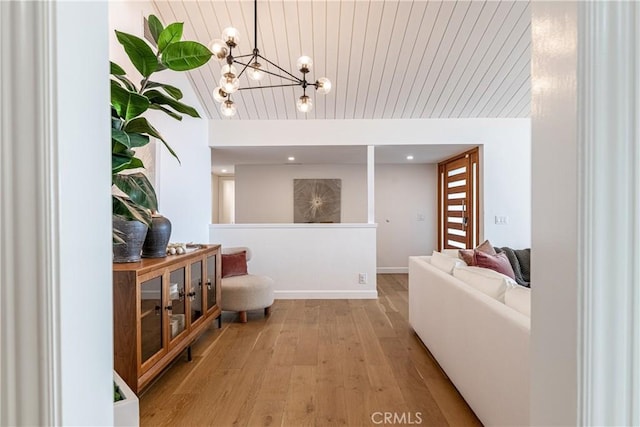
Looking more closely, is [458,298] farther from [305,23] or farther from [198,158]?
[198,158]

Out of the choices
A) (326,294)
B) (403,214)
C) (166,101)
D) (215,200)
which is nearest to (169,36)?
(166,101)

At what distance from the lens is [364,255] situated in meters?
4.10

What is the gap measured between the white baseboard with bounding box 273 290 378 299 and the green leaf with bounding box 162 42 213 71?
3.51 meters

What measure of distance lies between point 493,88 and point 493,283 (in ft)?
8.98

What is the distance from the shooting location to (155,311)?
6.26 feet

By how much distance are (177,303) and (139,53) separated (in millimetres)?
1806

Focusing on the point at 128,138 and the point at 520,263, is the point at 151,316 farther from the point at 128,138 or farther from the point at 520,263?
the point at 520,263

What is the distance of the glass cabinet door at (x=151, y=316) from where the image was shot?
69.5 inches

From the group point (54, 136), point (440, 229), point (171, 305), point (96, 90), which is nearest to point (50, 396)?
point (54, 136)

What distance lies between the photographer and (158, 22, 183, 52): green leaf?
2.97ft

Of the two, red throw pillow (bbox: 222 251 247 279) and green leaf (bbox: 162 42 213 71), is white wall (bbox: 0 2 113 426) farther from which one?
red throw pillow (bbox: 222 251 247 279)

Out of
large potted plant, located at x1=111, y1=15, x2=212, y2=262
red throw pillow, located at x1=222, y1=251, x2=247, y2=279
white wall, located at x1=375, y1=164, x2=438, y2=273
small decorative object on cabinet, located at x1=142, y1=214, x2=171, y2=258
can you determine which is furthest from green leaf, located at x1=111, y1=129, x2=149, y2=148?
white wall, located at x1=375, y1=164, x2=438, y2=273

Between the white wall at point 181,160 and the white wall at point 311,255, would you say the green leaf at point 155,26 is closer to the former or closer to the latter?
→ the white wall at point 181,160

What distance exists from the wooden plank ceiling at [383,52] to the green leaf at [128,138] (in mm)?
2336
